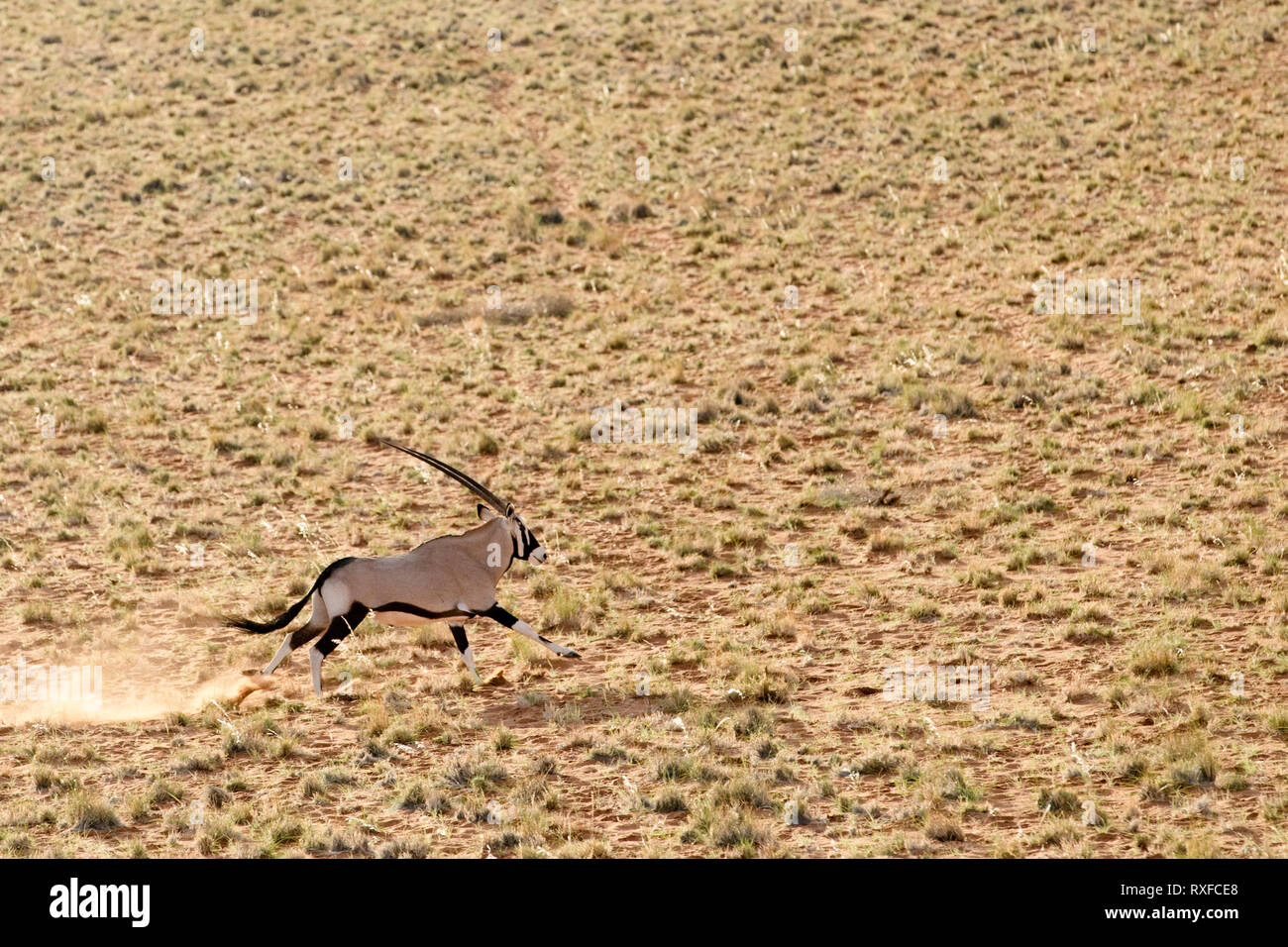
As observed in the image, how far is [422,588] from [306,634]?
1.37 meters

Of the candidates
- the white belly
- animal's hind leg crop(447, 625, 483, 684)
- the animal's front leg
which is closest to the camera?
the white belly

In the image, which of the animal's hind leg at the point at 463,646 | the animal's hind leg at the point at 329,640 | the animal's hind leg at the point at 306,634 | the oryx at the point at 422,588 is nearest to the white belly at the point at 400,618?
the oryx at the point at 422,588

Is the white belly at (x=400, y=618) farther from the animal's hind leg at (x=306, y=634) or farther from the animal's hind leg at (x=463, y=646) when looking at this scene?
the animal's hind leg at (x=306, y=634)

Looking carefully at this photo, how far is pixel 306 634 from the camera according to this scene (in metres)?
13.1

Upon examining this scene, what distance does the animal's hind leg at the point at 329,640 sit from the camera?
12727 mm

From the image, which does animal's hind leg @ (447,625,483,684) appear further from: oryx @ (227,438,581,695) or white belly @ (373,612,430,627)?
white belly @ (373,612,430,627)

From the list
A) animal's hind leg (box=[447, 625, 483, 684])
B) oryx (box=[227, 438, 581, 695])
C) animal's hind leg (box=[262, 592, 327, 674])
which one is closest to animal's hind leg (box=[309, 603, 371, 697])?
oryx (box=[227, 438, 581, 695])

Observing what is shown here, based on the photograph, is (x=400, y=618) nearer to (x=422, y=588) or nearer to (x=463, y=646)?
(x=422, y=588)

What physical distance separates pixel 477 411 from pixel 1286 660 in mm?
14109

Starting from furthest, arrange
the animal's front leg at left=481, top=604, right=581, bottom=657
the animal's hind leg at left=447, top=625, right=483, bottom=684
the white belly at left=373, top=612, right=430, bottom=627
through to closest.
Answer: the animal's hind leg at left=447, top=625, right=483, bottom=684 → the animal's front leg at left=481, top=604, right=581, bottom=657 → the white belly at left=373, top=612, right=430, bottom=627

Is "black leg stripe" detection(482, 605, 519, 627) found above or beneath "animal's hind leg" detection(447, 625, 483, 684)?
above

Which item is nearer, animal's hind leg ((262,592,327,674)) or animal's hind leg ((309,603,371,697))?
→ animal's hind leg ((309,603,371,697))

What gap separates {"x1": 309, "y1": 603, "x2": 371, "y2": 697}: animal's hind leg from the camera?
1273 cm

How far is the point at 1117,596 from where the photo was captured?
1479 cm
